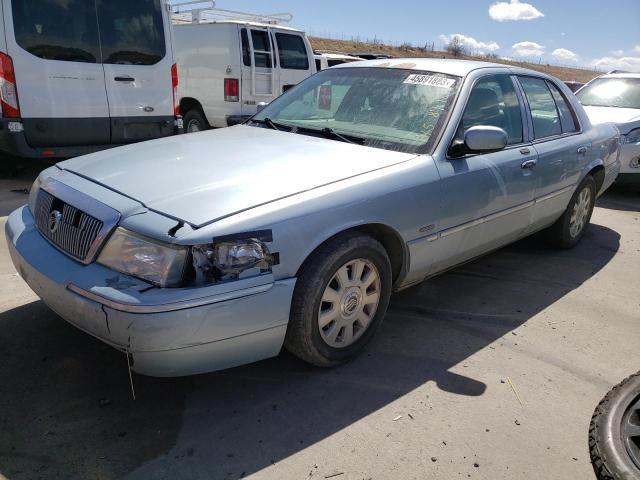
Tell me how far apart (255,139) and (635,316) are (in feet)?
9.72

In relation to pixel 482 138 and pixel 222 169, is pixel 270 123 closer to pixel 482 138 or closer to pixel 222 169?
pixel 222 169

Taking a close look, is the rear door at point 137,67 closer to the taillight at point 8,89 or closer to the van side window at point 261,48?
the taillight at point 8,89

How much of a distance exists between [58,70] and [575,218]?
5489 millimetres

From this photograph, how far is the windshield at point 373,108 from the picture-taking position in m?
3.51

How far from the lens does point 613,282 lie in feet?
15.4

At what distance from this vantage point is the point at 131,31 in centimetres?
670

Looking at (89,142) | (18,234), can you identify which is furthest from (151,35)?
(18,234)

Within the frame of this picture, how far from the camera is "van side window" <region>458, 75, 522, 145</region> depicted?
3.74m

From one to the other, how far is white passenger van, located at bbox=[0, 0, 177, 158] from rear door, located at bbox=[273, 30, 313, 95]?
289 centimetres

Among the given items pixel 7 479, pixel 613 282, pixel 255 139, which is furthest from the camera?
pixel 613 282

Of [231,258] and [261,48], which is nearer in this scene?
[231,258]

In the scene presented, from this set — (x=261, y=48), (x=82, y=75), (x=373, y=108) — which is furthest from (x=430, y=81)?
(x=261, y=48)

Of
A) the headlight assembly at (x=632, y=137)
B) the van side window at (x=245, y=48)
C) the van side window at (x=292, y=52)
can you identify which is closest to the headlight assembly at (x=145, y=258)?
the van side window at (x=245, y=48)

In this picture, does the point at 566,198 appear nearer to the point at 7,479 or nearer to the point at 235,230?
the point at 235,230
